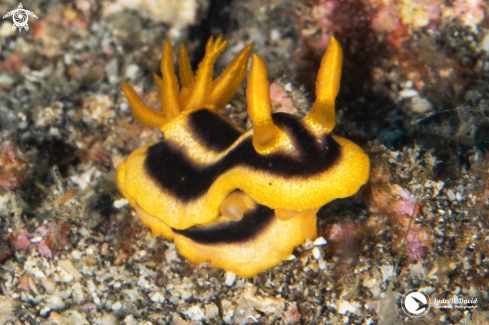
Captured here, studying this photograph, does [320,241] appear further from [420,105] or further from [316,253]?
[420,105]

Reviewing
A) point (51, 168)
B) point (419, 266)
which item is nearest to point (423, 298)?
point (419, 266)

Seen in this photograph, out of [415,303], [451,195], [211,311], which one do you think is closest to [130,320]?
[211,311]

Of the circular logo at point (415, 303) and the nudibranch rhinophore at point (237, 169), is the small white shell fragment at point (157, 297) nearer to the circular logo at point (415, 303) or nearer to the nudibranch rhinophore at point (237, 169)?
the nudibranch rhinophore at point (237, 169)

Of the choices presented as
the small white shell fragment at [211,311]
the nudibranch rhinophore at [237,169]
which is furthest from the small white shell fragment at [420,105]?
the small white shell fragment at [211,311]

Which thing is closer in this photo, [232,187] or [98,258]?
[232,187]

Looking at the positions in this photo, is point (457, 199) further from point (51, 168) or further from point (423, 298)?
point (51, 168)

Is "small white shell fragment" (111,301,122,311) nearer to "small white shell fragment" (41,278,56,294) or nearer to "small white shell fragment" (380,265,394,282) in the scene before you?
"small white shell fragment" (41,278,56,294)

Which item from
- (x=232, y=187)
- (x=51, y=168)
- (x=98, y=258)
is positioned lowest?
(x=98, y=258)
